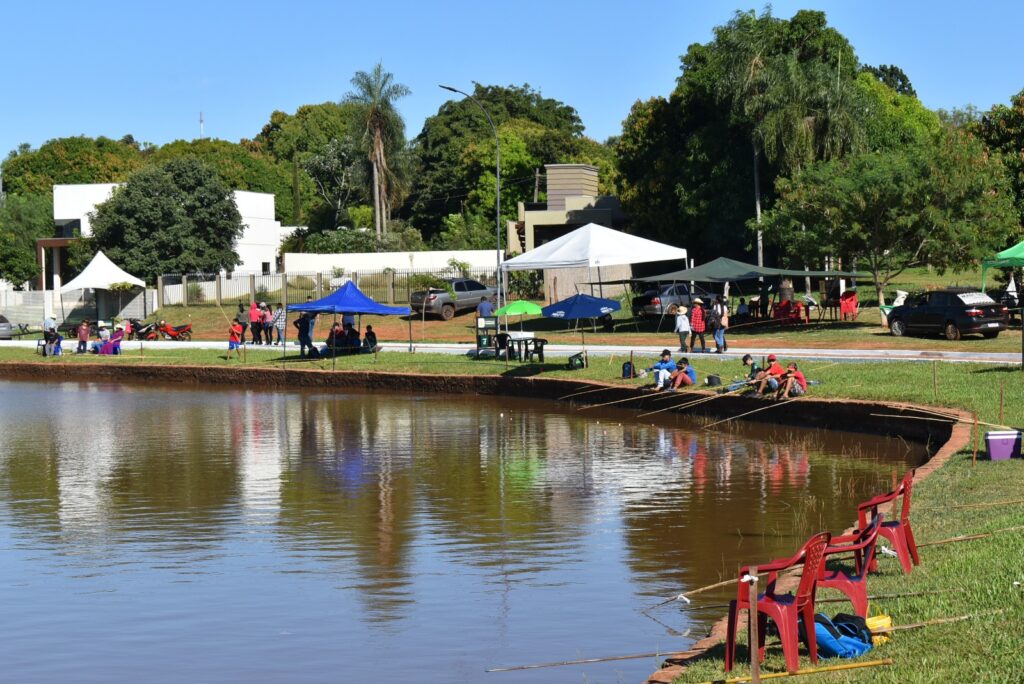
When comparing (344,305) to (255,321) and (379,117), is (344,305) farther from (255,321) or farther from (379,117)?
(379,117)

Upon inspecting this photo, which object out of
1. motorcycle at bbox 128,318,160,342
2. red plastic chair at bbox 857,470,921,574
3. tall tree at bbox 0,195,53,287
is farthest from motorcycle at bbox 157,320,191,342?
red plastic chair at bbox 857,470,921,574

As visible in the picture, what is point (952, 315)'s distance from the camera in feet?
114

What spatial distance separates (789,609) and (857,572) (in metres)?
1.91

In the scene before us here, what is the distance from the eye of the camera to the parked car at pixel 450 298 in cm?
5153

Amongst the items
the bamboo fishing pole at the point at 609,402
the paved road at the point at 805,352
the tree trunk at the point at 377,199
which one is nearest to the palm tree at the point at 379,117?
the tree trunk at the point at 377,199

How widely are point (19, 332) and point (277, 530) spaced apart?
47.3 metres

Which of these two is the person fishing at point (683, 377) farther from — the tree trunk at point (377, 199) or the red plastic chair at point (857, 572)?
the tree trunk at point (377, 199)

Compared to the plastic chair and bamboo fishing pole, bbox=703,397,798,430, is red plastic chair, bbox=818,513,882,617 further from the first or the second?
the plastic chair

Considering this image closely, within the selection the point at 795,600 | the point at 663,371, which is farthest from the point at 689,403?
the point at 795,600

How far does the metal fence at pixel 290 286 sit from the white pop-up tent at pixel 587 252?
22.5 meters

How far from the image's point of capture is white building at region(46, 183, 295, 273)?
235 feet

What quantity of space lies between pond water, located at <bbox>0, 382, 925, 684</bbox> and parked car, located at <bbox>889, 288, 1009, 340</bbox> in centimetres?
1281

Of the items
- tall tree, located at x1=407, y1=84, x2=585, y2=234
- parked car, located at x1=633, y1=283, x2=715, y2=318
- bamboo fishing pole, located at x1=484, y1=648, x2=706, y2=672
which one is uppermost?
tall tree, located at x1=407, y1=84, x2=585, y2=234

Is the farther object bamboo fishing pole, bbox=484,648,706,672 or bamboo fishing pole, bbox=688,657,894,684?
bamboo fishing pole, bbox=484,648,706,672
